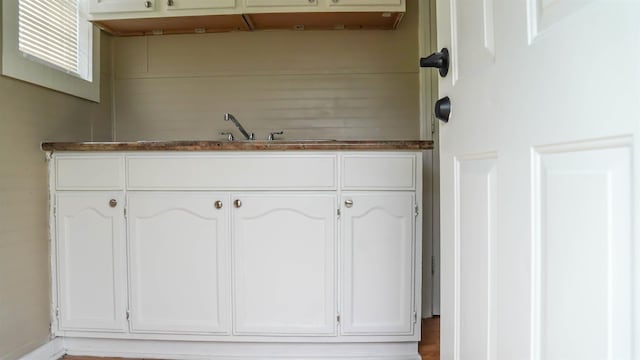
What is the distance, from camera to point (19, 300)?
157cm

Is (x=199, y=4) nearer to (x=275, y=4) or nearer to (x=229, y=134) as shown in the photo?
(x=275, y=4)

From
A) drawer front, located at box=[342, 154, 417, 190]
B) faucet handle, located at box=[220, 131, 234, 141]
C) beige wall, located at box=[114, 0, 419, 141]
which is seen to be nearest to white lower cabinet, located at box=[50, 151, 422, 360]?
drawer front, located at box=[342, 154, 417, 190]

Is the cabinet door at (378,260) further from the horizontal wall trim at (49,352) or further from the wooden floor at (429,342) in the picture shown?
the horizontal wall trim at (49,352)

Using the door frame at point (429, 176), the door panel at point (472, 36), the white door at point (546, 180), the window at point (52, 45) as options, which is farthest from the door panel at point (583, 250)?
the window at point (52, 45)

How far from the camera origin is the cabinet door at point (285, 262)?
164cm

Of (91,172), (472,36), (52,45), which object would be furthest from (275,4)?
(472,36)

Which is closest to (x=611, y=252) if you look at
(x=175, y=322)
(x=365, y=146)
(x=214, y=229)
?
(x=365, y=146)

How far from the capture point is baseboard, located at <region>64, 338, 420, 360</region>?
1682 mm

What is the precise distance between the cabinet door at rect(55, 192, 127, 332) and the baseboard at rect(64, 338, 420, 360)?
114 mm

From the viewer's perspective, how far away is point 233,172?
1.65m

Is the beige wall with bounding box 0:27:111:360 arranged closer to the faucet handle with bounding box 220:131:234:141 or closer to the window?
the window

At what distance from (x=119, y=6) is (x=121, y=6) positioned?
10 millimetres

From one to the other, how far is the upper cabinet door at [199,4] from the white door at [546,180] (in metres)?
1.62

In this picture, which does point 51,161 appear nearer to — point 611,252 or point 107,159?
point 107,159
